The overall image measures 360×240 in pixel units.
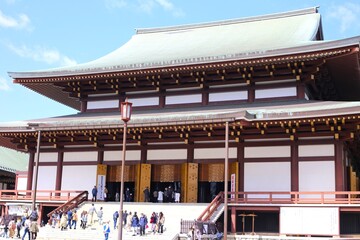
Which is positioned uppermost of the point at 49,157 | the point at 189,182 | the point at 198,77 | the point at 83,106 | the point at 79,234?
the point at 198,77

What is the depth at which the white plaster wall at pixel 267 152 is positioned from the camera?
1006 inches

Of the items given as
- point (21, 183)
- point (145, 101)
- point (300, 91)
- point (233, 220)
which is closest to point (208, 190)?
point (233, 220)

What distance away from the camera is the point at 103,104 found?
31.5m

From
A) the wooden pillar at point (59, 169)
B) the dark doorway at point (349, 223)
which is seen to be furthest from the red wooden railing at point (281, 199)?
the wooden pillar at point (59, 169)

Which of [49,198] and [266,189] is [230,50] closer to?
[266,189]

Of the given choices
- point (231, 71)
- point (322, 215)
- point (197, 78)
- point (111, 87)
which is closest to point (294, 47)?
point (231, 71)

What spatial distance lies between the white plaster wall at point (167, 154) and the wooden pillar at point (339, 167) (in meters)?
7.92

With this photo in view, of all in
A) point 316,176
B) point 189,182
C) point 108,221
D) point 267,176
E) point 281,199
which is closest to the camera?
point 281,199

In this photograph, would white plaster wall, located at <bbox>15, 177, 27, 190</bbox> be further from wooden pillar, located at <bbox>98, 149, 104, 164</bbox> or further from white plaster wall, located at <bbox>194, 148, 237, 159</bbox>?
white plaster wall, located at <bbox>194, 148, 237, 159</bbox>

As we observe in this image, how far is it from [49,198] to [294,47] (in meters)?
15.6

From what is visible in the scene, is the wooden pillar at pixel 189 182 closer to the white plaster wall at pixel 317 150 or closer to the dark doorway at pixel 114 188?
the dark doorway at pixel 114 188

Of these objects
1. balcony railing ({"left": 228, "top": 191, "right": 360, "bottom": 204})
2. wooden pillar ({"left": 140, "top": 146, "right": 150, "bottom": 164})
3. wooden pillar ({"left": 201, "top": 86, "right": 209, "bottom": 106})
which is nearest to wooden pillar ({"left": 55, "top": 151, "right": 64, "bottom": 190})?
wooden pillar ({"left": 140, "top": 146, "right": 150, "bottom": 164})

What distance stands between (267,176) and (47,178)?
13.1m

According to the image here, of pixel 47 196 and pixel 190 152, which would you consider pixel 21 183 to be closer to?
pixel 47 196
